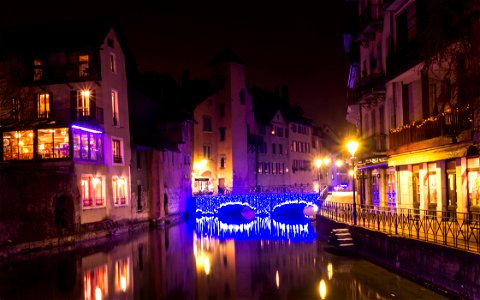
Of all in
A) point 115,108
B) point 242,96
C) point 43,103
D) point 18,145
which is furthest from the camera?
point 242,96

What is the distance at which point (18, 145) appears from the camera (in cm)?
3894

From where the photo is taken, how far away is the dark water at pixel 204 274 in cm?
2019

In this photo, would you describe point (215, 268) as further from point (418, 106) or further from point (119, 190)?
point (119, 190)

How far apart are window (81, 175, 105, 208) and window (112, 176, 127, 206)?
6.83 feet

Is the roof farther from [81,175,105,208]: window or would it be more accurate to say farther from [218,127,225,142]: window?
[81,175,105,208]: window

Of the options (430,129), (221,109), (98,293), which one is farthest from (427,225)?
(221,109)

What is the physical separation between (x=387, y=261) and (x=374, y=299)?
454cm

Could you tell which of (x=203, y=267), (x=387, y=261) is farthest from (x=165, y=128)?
(x=387, y=261)

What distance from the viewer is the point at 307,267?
25.5m

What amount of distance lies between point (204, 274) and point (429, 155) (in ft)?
40.4

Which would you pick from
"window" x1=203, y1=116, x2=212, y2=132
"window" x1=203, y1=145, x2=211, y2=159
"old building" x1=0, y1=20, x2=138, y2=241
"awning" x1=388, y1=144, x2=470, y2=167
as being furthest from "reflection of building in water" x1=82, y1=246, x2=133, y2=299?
"window" x1=203, y1=116, x2=212, y2=132

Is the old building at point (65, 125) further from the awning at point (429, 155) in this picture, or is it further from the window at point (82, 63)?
the awning at point (429, 155)

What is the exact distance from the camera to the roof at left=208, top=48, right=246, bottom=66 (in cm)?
7131

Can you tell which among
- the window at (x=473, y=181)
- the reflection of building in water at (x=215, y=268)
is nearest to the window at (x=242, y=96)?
the reflection of building in water at (x=215, y=268)
